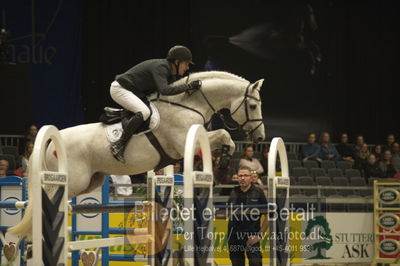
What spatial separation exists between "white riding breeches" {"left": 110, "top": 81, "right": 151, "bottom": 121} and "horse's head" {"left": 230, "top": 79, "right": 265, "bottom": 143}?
2.69 ft

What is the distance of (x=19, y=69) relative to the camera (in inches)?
427

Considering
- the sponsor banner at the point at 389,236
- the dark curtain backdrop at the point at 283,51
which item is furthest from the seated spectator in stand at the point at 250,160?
the dark curtain backdrop at the point at 283,51

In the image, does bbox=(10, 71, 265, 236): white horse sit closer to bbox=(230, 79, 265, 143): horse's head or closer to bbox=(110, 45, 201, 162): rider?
bbox=(230, 79, 265, 143): horse's head

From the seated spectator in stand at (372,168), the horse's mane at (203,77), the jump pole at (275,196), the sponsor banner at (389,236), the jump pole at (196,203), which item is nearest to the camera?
the jump pole at (196,203)

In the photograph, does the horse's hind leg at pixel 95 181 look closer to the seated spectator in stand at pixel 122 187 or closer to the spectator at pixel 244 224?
the spectator at pixel 244 224

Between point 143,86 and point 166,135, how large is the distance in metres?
0.47

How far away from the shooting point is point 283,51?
1452 cm

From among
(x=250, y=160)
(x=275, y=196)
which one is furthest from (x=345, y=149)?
(x=275, y=196)

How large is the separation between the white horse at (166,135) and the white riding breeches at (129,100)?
19cm

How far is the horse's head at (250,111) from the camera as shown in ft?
20.7

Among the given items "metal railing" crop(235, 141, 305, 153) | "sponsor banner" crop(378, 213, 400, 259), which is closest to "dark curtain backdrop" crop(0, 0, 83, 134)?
"metal railing" crop(235, 141, 305, 153)

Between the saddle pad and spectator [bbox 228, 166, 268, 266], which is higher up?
the saddle pad

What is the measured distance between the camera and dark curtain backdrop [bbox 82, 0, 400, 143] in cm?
1342

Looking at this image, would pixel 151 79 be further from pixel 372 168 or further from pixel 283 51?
pixel 283 51
